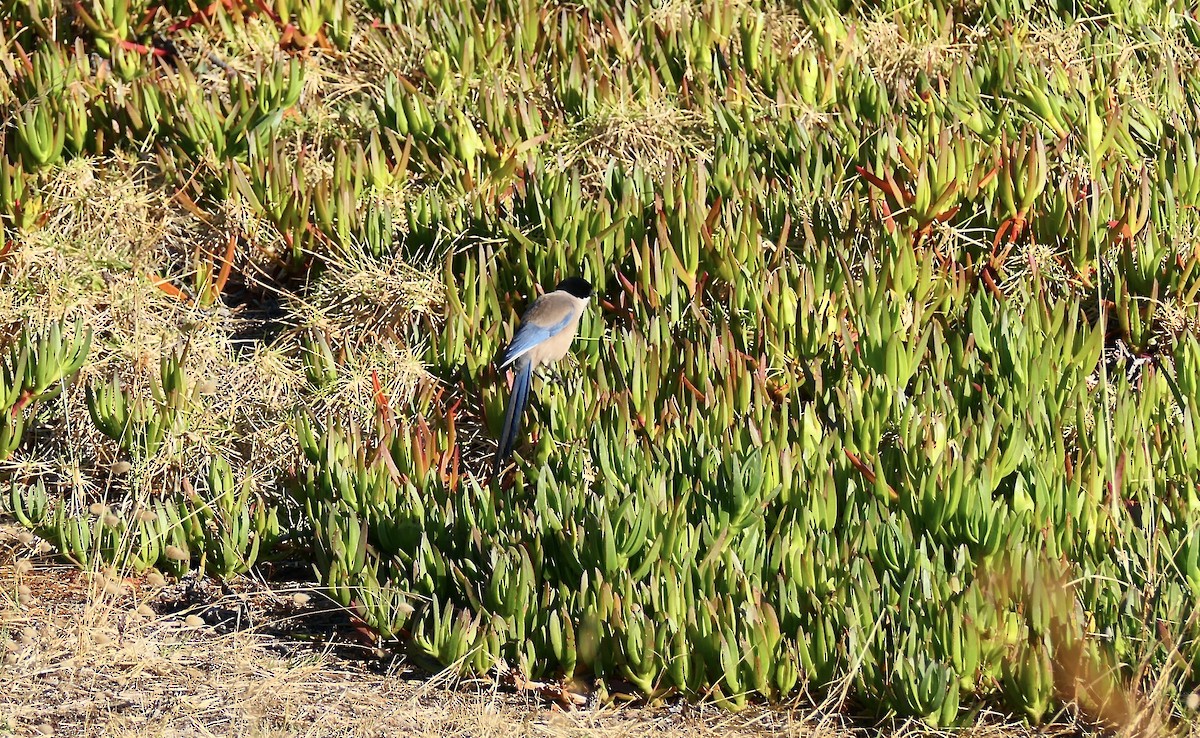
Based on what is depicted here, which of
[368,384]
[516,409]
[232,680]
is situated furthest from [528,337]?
[232,680]

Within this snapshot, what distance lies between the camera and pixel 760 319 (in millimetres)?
4492

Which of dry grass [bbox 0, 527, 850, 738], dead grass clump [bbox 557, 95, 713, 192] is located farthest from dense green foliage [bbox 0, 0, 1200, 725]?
dry grass [bbox 0, 527, 850, 738]

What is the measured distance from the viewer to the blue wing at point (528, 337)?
14.4 feet

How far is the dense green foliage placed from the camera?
3295 millimetres

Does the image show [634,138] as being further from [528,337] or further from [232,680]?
[232,680]

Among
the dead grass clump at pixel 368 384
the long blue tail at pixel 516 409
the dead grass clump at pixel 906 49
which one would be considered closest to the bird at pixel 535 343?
the long blue tail at pixel 516 409

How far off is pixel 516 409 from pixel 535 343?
0.24 m

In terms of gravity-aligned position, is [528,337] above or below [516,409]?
above

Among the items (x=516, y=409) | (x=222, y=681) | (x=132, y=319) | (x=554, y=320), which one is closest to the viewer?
(x=222, y=681)

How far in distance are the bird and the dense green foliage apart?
77 millimetres

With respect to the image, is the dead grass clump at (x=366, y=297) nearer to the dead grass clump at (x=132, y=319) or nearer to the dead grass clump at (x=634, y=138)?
the dead grass clump at (x=132, y=319)

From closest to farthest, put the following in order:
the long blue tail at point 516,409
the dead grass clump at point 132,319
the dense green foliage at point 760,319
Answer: the dense green foliage at point 760,319, the long blue tail at point 516,409, the dead grass clump at point 132,319

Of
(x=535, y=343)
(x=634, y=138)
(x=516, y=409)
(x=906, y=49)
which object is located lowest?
(x=516, y=409)

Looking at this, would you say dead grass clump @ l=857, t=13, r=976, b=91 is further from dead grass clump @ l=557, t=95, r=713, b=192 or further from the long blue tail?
the long blue tail
